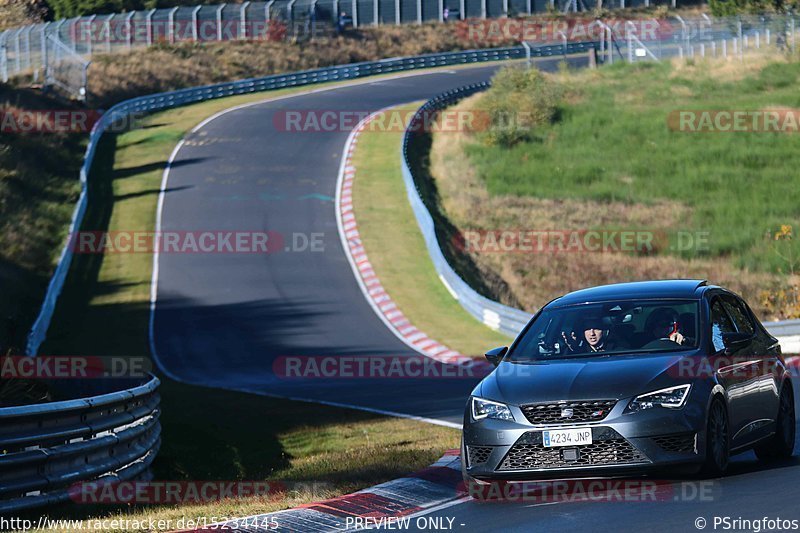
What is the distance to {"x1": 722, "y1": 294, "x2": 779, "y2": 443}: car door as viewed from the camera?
9820mm

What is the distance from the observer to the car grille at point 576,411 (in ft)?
28.0

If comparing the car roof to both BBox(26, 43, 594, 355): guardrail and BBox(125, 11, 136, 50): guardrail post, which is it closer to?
BBox(26, 43, 594, 355): guardrail

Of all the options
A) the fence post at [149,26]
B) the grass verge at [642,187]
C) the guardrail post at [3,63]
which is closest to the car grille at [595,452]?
the grass verge at [642,187]

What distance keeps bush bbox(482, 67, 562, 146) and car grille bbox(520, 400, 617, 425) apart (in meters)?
40.1

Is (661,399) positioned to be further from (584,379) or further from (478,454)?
(478,454)

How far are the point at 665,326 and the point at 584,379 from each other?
1210 millimetres

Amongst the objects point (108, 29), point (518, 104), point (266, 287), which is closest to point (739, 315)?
point (266, 287)

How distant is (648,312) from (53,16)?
243 ft

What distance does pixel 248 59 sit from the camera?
6862 centimetres

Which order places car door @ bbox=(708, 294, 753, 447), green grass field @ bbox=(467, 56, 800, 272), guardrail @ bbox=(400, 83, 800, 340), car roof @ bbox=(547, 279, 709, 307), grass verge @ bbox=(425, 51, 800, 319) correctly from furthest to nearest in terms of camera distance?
green grass field @ bbox=(467, 56, 800, 272), grass verge @ bbox=(425, 51, 800, 319), guardrail @ bbox=(400, 83, 800, 340), car roof @ bbox=(547, 279, 709, 307), car door @ bbox=(708, 294, 753, 447)

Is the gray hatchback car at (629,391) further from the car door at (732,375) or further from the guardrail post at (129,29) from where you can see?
the guardrail post at (129,29)

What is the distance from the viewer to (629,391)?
8.60 meters

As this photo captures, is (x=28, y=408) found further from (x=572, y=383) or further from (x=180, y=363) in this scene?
(x=180, y=363)

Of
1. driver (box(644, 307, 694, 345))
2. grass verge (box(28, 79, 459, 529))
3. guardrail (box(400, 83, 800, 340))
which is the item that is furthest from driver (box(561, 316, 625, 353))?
guardrail (box(400, 83, 800, 340))
